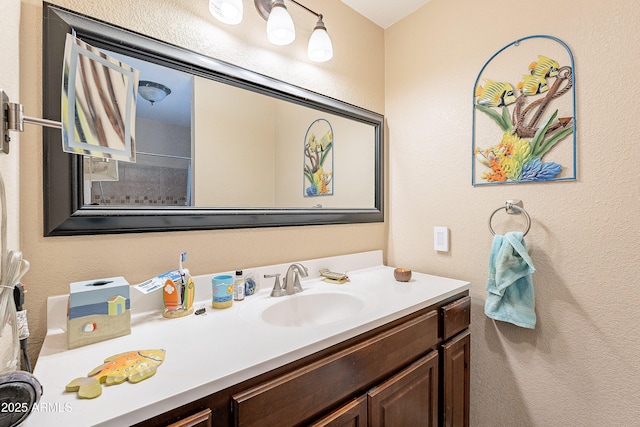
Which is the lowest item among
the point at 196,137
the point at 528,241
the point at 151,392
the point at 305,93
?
the point at 151,392

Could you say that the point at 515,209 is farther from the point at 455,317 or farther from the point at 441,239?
the point at 455,317

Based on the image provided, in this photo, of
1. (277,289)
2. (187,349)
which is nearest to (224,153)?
(277,289)

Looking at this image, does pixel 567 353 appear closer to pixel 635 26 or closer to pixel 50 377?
pixel 635 26

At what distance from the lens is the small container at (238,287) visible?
1.08 metres

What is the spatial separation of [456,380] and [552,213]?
821mm

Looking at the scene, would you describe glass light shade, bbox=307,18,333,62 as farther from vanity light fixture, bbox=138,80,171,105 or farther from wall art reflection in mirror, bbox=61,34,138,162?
wall art reflection in mirror, bbox=61,34,138,162

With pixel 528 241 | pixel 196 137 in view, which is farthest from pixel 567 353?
pixel 196 137

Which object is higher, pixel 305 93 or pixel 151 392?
pixel 305 93

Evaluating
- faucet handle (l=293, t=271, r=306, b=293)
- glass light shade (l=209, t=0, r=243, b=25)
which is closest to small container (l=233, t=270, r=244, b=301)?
faucet handle (l=293, t=271, r=306, b=293)

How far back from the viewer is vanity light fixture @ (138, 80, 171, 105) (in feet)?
3.14

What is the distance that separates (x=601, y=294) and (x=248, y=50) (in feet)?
5.50

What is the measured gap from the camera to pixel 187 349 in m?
0.71

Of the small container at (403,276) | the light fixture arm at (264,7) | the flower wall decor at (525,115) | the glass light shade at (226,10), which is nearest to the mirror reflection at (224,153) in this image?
the glass light shade at (226,10)

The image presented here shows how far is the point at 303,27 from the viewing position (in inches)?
55.1
